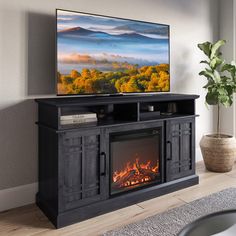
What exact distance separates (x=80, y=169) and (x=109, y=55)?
3.76 feet

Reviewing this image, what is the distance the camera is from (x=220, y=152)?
11.2ft

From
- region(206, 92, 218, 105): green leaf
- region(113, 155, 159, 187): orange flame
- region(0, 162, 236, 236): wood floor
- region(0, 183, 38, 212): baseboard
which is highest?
region(206, 92, 218, 105): green leaf

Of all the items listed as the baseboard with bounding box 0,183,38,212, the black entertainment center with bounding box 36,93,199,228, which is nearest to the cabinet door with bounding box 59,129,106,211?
the black entertainment center with bounding box 36,93,199,228

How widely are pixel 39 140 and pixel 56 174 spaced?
47 cm

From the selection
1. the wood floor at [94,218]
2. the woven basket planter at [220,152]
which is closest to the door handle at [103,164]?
the wood floor at [94,218]

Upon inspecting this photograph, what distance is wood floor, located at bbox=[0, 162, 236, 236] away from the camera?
2121mm

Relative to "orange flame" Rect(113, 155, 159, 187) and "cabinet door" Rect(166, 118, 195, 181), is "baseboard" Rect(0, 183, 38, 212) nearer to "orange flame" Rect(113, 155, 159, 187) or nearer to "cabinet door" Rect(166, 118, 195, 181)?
"orange flame" Rect(113, 155, 159, 187)

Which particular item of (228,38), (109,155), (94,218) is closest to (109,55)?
(109,155)

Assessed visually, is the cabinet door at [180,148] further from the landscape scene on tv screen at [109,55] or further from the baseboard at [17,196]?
the baseboard at [17,196]

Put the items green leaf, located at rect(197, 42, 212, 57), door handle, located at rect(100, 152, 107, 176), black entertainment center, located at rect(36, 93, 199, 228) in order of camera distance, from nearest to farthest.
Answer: black entertainment center, located at rect(36, 93, 199, 228), door handle, located at rect(100, 152, 107, 176), green leaf, located at rect(197, 42, 212, 57)

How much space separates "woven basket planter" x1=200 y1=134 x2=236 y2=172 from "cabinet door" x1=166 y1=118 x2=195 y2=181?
0.49 meters

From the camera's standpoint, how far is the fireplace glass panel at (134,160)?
2523mm

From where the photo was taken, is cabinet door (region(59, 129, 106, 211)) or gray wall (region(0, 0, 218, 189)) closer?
cabinet door (region(59, 129, 106, 211))

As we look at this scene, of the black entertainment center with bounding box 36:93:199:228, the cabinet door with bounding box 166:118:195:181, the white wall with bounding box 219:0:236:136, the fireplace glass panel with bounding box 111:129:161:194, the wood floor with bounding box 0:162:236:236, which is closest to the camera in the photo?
the wood floor with bounding box 0:162:236:236
